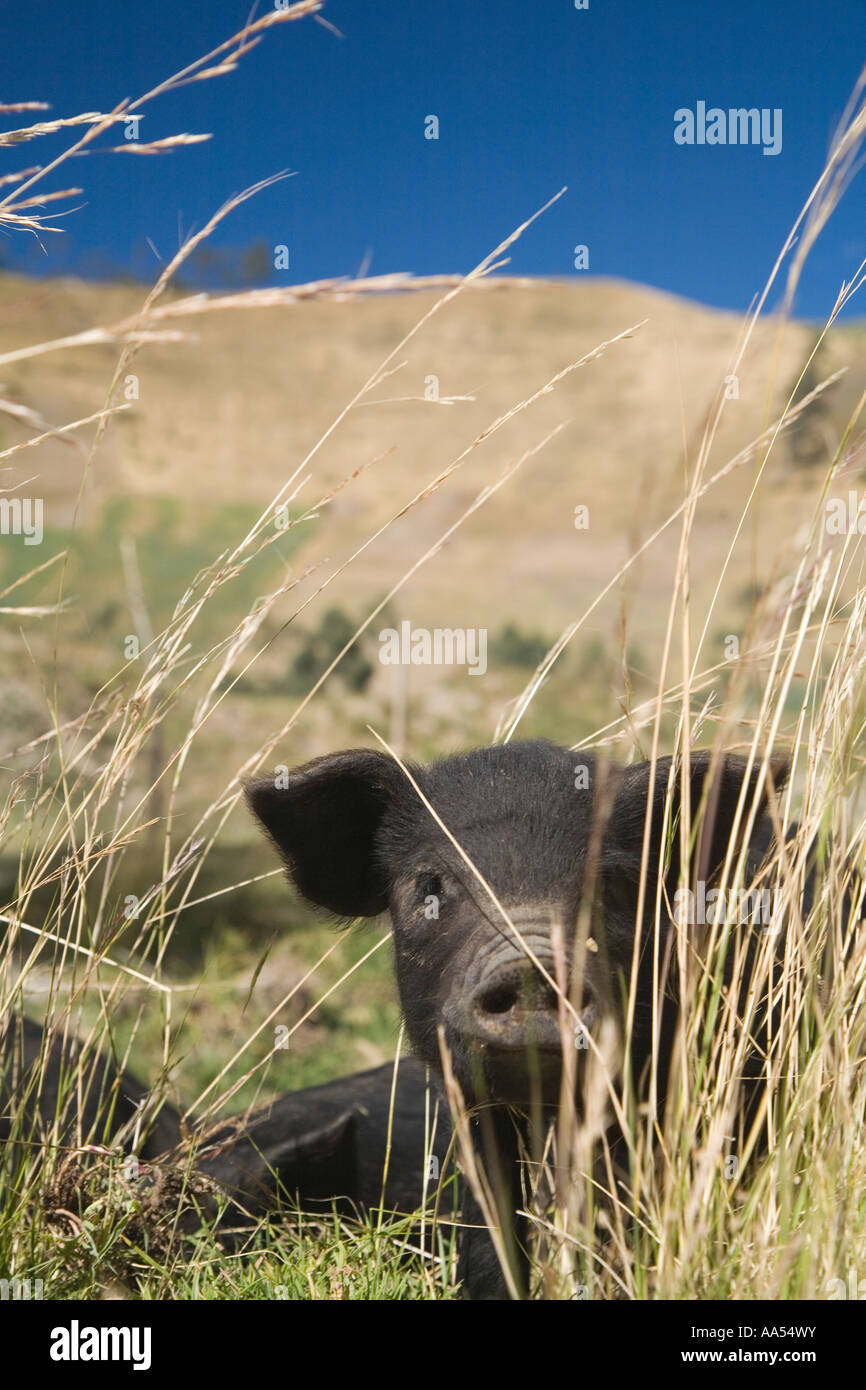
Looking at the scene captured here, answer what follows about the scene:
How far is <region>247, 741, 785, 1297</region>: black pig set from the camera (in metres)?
2.76

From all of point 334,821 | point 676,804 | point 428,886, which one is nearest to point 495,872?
point 428,886

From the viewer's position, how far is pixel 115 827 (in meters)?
3.51

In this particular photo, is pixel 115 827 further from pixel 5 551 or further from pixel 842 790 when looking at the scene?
pixel 5 551

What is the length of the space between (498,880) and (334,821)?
95 centimetres

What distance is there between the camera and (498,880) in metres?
3.10

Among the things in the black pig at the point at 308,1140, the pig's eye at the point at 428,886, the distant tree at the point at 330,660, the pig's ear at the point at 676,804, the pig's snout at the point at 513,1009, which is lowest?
the black pig at the point at 308,1140

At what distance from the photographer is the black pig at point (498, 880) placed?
276cm

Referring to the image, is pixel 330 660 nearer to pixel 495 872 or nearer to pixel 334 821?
pixel 334 821

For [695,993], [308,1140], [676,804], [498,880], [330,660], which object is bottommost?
[308,1140]

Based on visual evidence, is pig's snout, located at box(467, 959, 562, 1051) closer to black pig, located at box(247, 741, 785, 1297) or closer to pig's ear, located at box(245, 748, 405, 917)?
black pig, located at box(247, 741, 785, 1297)

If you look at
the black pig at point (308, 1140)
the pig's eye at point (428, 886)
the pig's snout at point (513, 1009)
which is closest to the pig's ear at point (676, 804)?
the pig's eye at point (428, 886)

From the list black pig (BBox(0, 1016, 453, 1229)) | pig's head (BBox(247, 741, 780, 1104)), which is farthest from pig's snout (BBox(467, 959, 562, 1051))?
black pig (BBox(0, 1016, 453, 1229))

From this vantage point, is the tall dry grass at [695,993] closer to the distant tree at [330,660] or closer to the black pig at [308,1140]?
the black pig at [308,1140]
